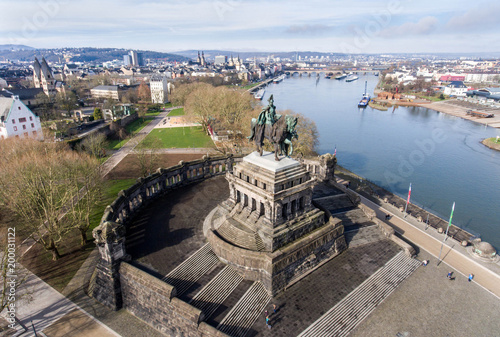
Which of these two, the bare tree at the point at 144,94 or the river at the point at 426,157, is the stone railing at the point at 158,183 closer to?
the river at the point at 426,157

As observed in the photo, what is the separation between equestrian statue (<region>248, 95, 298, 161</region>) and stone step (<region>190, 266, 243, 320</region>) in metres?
10.9

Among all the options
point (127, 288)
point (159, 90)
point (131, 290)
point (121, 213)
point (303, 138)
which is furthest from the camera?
point (159, 90)

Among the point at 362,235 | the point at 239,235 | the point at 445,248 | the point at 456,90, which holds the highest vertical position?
the point at 456,90

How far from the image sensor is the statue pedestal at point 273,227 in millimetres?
23875

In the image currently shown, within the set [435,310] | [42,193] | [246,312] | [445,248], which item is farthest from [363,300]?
[42,193]

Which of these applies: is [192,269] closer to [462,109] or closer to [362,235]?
[362,235]

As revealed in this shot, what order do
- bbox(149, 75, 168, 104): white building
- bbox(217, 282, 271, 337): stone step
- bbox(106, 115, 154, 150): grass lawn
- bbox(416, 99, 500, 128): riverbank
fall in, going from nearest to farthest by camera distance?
1. bbox(217, 282, 271, 337): stone step
2. bbox(106, 115, 154, 150): grass lawn
3. bbox(416, 99, 500, 128): riverbank
4. bbox(149, 75, 168, 104): white building

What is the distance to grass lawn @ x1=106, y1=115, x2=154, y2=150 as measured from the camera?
242 ft

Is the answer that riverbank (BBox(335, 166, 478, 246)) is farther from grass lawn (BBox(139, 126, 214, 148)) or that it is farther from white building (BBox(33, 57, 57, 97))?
white building (BBox(33, 57, 57, 97))

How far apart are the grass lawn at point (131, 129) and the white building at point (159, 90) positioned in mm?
33793

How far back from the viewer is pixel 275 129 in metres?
26.8

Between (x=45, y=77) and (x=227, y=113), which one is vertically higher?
(x=45, y=77)

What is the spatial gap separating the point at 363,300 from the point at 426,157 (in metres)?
62.3

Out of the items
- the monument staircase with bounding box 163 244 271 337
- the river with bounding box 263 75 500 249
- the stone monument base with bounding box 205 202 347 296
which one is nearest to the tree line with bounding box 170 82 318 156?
the river with bounding box 263 75 500 249
